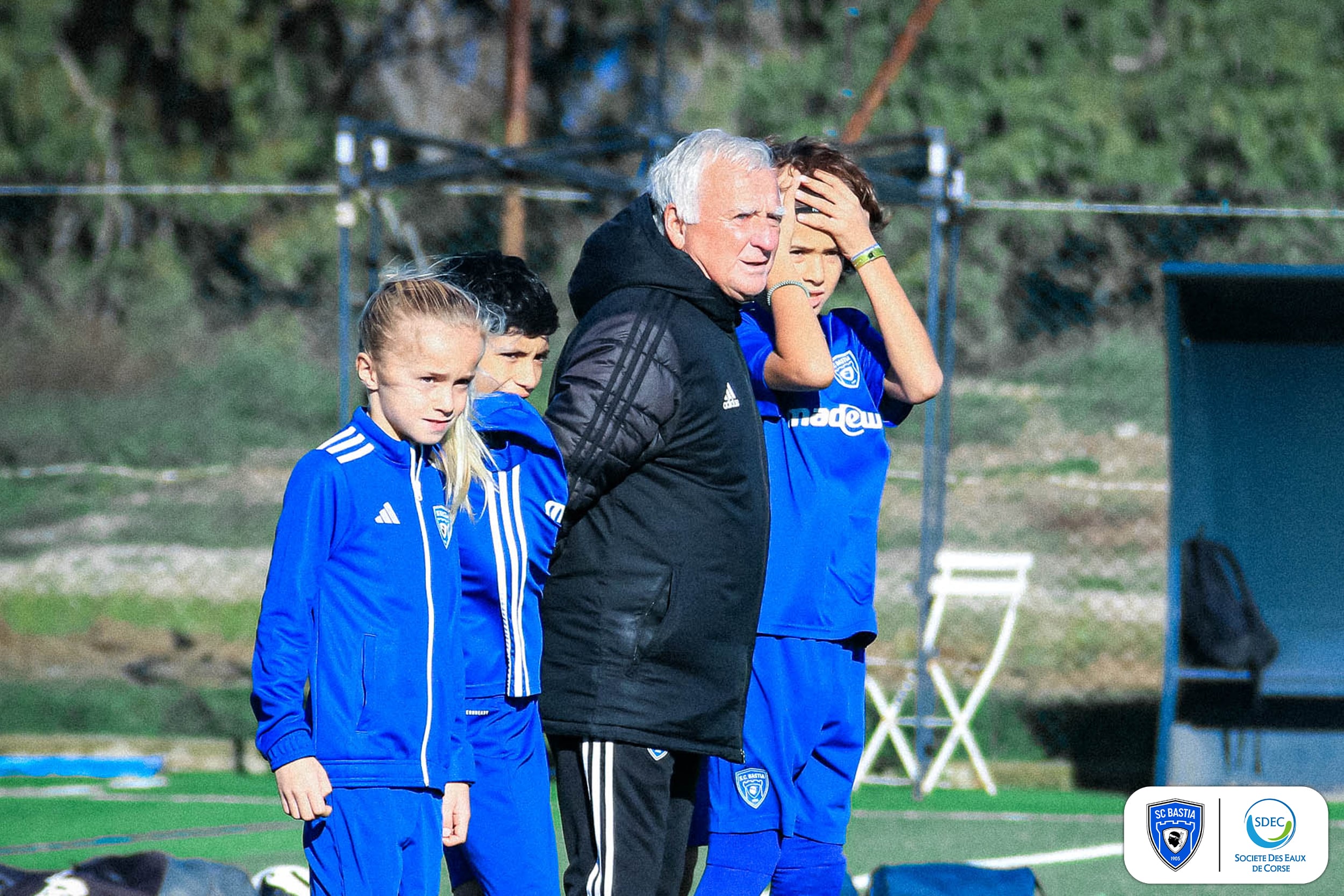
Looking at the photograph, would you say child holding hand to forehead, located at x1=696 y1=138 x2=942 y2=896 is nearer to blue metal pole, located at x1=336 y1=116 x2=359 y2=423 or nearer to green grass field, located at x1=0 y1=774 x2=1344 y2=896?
green grass field, located at x1=0 y1=774 x2=1344 y2=896

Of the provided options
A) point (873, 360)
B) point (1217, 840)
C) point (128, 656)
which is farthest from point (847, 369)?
point (128, 656)

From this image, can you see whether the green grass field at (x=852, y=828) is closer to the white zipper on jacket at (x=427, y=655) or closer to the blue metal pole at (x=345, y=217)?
the blue metal pole at (x=345, y=217)

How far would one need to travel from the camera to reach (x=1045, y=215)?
14.5 meters

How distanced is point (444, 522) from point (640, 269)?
0.60 meters

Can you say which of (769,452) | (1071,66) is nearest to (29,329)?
(1071,66)

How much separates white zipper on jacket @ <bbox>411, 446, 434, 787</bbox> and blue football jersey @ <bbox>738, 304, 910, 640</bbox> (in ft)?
2.97

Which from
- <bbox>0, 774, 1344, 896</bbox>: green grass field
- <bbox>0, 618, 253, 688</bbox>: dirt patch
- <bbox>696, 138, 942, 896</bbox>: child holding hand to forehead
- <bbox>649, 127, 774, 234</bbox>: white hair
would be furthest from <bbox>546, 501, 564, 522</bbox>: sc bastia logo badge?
<bbox>0, 618, 253, 688</bbox>: dirt patch

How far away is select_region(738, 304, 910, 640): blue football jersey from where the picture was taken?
322 cm

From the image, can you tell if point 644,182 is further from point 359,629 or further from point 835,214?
point 359,629

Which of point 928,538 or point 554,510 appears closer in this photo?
point 554,510

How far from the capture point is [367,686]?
2471mm

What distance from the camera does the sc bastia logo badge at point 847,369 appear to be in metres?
3.39

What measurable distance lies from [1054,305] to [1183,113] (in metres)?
4.12

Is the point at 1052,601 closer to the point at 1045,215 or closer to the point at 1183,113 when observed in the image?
the point at 1045,215
